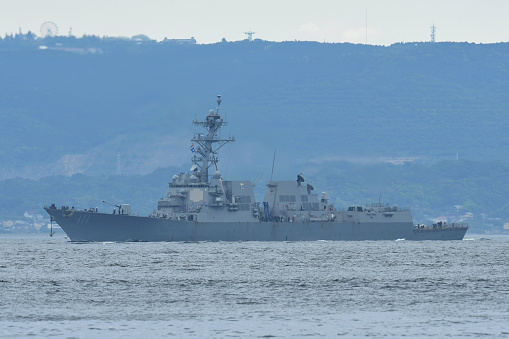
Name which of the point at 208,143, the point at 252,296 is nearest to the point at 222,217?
the point at 208,143

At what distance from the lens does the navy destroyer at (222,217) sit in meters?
80.7

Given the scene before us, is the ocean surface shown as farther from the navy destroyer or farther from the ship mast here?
the ship mast

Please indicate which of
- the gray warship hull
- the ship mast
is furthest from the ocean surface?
the ship mast

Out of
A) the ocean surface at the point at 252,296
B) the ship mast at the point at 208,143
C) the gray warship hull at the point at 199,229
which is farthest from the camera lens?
the ship mast at the point at 208,143

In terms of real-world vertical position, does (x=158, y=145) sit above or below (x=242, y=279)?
above

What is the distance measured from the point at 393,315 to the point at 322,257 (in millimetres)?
29446

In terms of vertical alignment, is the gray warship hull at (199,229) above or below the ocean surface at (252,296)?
above

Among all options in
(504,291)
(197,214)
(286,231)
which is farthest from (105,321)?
(286,231)

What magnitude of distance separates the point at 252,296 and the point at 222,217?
43.2 meters

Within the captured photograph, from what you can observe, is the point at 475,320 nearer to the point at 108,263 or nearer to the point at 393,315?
the point at 393,315

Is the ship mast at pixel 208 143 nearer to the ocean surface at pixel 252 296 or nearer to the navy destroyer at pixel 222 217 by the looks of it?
the navy destroyer at pixel 222 217

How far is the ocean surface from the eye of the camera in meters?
31.6

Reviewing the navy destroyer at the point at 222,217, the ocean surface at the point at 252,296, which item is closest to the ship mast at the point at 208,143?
the navy destroyer at the point at 222,217

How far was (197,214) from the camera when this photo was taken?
8188cm
